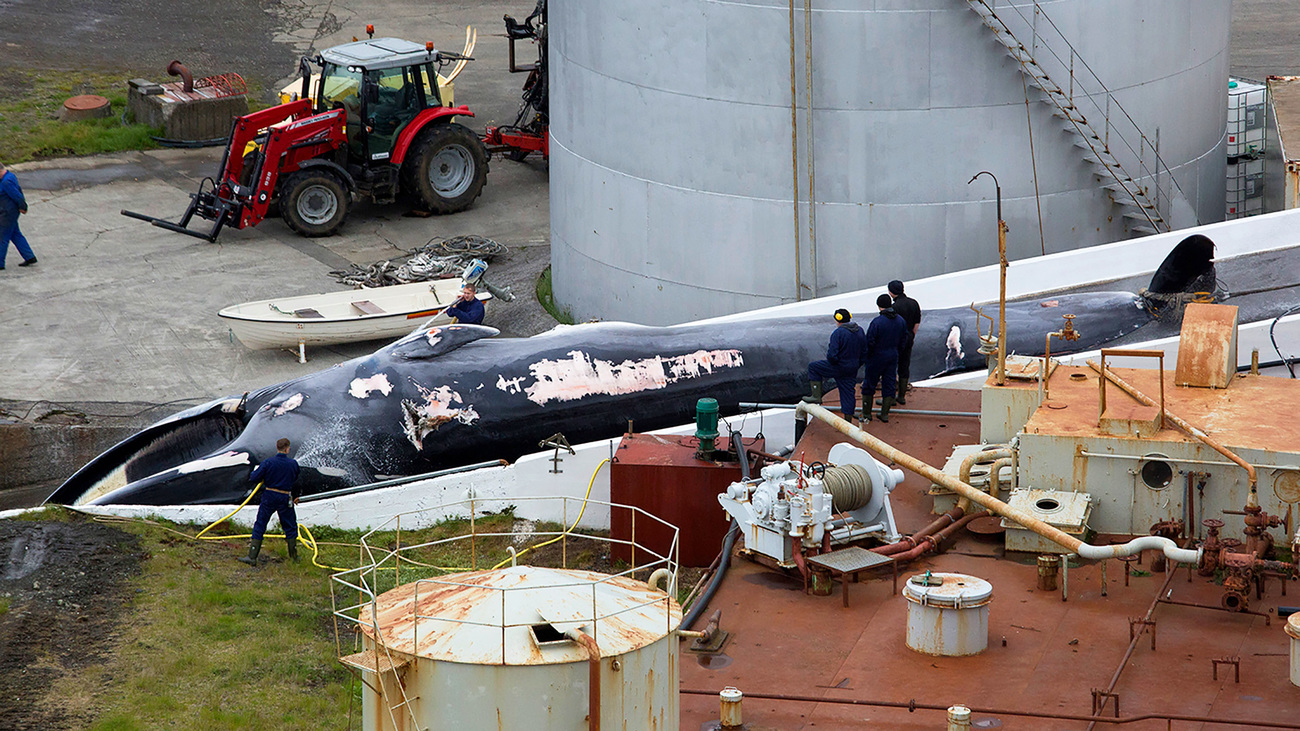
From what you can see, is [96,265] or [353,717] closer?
[353,717]

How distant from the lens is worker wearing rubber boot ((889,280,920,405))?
1634 cm

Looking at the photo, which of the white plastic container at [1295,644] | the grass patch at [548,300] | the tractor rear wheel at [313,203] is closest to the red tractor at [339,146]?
the tractor rear wheel at [313,203]

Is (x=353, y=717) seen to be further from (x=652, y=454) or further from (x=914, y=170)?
(x=914, y=170)

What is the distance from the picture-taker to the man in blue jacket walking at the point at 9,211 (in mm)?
25641

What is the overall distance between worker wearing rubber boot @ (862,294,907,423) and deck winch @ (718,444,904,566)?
2.52 metres

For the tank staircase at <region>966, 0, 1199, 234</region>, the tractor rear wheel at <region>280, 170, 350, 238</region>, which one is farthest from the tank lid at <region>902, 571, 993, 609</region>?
the tractor rear wheel at <region>280, 170, 350, 238</region>

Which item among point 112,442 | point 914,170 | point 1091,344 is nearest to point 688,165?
point 914,170

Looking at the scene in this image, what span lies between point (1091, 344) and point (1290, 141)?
1056cm

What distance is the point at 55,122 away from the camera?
113 feet

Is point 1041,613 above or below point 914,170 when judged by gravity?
below

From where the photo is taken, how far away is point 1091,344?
18.5 m

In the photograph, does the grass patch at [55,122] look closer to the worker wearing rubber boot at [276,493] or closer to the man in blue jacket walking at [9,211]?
the man in blue jacket walking at [9,211]

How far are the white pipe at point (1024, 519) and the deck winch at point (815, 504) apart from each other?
0.34 meters

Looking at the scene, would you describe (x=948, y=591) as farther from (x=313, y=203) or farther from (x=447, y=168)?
(x=447, y=168)
